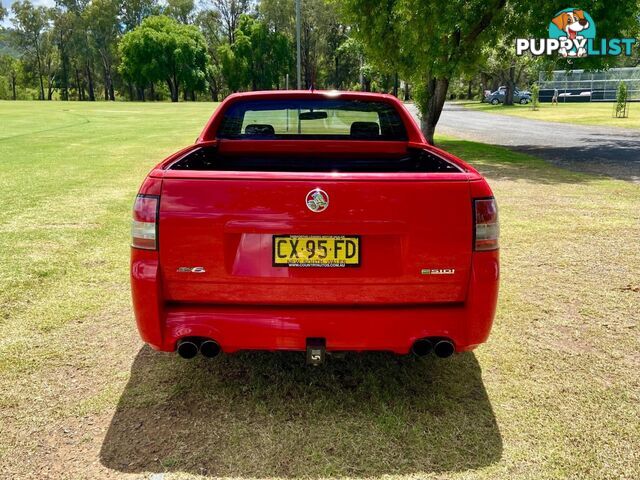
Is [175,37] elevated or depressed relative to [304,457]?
elevated

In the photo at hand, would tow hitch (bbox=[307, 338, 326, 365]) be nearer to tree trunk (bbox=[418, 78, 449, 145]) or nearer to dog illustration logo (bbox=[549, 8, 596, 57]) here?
dog illustration logo (bbox=[549, 8, 596, 57])

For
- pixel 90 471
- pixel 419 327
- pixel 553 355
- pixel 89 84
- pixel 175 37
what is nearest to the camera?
pixel 90 471

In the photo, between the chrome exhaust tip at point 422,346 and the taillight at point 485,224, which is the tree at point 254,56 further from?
the chrome exhaust tip at point 422,346

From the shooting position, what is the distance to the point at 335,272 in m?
2.62

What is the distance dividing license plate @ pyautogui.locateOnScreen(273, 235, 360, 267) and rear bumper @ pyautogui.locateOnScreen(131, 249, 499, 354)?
0.24m

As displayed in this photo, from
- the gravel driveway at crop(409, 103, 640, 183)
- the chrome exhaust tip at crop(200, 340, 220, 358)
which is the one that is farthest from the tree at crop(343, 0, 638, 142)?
the chrome exhaust tip at crop(200, 340, 220, 358)

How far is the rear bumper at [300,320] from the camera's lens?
2.64 m

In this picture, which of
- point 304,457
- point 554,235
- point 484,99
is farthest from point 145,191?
point 484,99

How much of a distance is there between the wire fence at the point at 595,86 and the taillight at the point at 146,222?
56364mm

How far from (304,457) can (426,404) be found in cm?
85

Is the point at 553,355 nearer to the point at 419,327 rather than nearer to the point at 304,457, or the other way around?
the point at 419,327

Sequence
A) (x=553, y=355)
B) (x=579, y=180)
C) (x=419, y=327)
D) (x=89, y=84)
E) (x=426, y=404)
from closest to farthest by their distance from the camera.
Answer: (x=419, y=327)
(x=426, y=404)
(x=553, y=355)
(x=579, y=180)
(x=89, y=84)

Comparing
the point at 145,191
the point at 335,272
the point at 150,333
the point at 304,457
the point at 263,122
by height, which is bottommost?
the point at 304,457

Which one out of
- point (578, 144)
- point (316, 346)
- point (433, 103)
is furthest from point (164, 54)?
point (316, 346)
